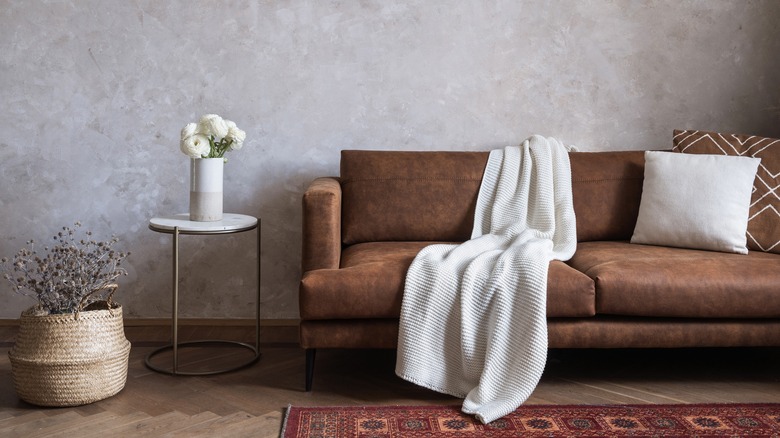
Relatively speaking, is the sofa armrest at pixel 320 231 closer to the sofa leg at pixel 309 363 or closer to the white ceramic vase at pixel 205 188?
the sofa leg at pixel 309 363

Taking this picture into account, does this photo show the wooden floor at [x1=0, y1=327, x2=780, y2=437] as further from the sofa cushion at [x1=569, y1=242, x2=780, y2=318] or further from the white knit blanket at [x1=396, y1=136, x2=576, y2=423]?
the sofa cushion at [x1=569, y1=242, x2=780, y2=318]

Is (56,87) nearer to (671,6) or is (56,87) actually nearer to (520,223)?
(520,223)

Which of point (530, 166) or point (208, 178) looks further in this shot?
point (530, 166)

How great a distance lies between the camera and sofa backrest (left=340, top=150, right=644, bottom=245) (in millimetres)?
3123

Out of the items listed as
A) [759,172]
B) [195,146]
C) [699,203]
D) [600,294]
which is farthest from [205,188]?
[759,172]

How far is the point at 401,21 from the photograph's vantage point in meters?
3.42

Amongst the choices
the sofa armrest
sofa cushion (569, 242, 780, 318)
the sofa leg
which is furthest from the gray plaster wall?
sofa cushion (569, 242, 780, 318)

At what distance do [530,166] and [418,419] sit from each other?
122 centimetres

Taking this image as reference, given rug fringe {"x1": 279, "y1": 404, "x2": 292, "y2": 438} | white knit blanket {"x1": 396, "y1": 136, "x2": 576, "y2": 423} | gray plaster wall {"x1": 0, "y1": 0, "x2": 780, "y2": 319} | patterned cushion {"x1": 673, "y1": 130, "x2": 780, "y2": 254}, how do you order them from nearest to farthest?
rug fringe {"x1": 279, "y1": 404, "x2": 292, "y2": 438} < white knit blanket {"x1": 396, "y1": 136, "x2": 576, "y2": 423} < patterned cushion {"x1": 673, "y1": 130, "x2": 780, "y2": 254} < gray plaster wall {"x1": 0, "y1": 0, "x2": 780, "y2": 319}

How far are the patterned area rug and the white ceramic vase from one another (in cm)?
86

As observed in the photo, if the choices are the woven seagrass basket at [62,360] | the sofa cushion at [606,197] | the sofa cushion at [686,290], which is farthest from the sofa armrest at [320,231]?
the sofa cushion at [606,197]

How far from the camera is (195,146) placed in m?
2.85

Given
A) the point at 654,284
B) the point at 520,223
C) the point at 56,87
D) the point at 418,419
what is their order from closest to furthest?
the point at 418,419, the point at 654,284, the point at 520,223, the point at 56,87

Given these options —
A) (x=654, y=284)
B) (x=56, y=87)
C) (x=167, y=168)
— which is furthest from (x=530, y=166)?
(x=56, y=87)
